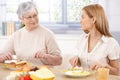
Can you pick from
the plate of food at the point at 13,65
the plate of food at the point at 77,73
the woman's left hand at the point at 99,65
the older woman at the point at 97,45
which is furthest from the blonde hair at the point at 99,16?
the plate of food at the point at 13,65

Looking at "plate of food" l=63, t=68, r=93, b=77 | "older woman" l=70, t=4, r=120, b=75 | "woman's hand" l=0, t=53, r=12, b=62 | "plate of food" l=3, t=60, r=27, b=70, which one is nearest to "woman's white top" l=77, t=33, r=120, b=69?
"older woman" l=70, t=4, r=120, b=75

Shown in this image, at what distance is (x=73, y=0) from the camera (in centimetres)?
397

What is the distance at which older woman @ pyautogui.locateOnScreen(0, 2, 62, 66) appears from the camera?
2.72 meters

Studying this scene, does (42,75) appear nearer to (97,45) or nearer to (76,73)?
(76,73)

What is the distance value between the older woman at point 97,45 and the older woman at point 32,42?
13.5 inches

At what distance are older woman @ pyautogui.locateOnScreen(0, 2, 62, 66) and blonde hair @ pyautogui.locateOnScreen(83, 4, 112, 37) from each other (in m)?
0.50

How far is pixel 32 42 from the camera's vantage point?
9.13 ft

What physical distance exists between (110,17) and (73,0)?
62 cm

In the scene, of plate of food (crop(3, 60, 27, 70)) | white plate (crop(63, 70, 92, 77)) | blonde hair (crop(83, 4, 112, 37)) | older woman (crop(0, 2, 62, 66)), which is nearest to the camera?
white plate (crop(63, 70, 92, 77))

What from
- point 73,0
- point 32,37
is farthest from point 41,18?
point 32,37

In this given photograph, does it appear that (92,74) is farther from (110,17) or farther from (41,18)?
(41,18)

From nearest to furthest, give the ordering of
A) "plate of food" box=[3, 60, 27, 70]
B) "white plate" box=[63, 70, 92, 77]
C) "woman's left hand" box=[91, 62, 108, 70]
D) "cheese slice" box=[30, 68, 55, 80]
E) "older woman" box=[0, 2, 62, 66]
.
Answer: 1. "cheese slice" box=[30, 68, 55, 80]
2. "white plate" box=[63, 70, 92, 77]
3. "woman's left hand" box=[91, 62, 108, 70]
4. "plate of food" box=[3, 60, 27, 70]
5. "older woman" box=[0, 2, 62, 66]

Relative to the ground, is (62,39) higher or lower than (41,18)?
lower

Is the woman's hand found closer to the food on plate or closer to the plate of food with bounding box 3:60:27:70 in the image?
the plate of food with bounding box 3:60:27:70
